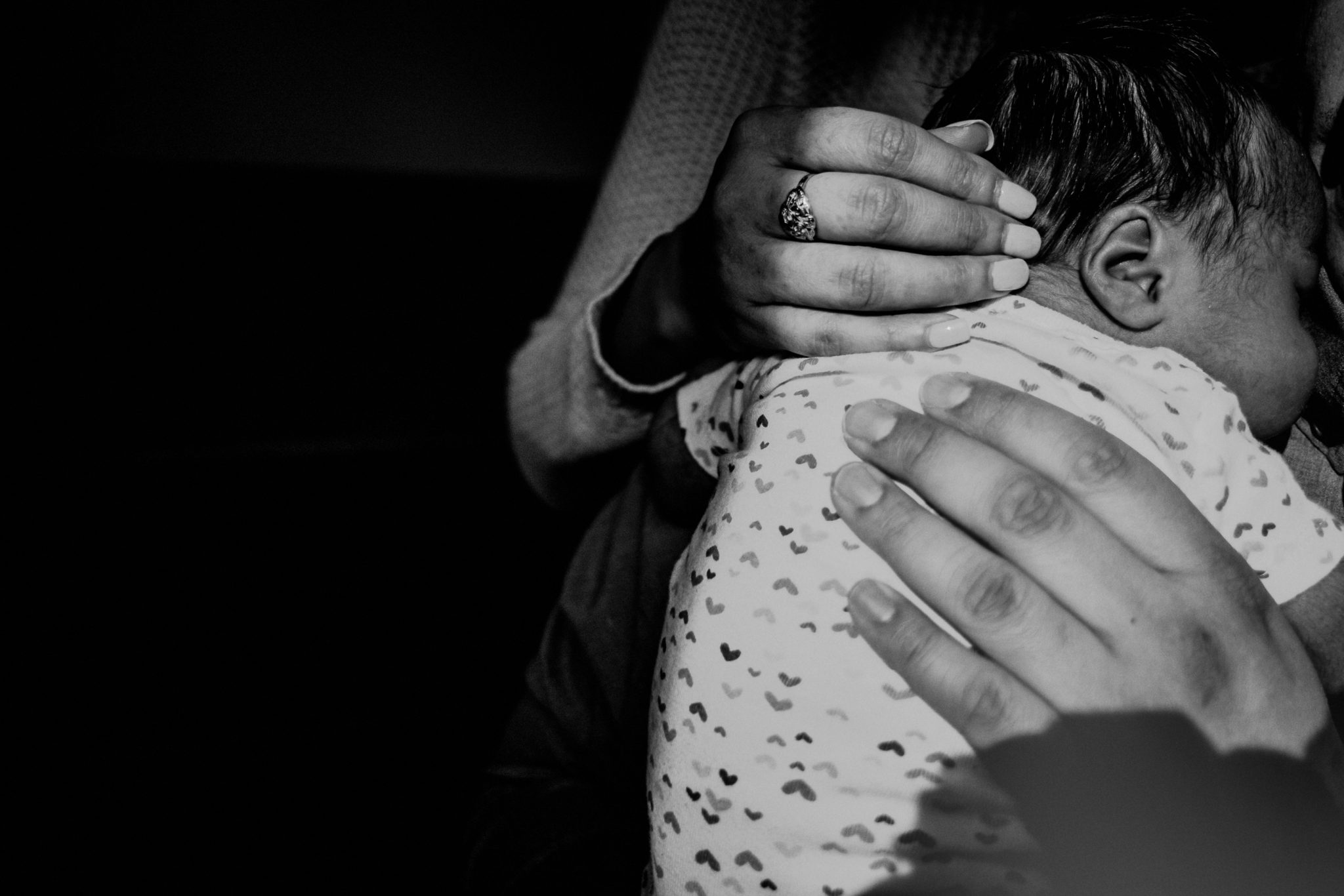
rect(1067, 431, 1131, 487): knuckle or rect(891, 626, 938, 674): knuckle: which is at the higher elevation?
rect(1067, 431, 1131, 487): knuckle

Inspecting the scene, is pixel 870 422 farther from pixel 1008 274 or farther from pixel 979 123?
Result: pixel 979 123

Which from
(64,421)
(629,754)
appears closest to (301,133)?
(64,421)

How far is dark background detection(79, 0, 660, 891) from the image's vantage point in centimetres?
168

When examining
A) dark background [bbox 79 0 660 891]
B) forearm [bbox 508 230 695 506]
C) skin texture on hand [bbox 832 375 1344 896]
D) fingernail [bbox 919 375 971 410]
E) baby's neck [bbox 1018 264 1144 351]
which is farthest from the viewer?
dark background [bbox 79 0 660 891]

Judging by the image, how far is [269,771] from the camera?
156 cm

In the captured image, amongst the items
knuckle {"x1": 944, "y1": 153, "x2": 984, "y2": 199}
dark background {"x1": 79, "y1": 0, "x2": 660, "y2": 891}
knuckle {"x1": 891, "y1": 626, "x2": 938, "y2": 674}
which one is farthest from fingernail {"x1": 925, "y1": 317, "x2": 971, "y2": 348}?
dark background {"x1": 79, "y1": 0, "x2": 660, "y2": 891}

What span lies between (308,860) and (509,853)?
29.7 inches

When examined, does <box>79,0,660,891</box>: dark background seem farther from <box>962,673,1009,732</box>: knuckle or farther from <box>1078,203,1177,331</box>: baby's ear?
<box>1078,203,1177,331</box>: baby's ear

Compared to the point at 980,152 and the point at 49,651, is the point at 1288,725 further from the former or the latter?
the point at 49,651

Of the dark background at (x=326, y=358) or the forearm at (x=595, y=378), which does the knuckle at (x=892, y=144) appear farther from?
the dark background at (x=326, y=358)

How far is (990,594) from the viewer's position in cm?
55

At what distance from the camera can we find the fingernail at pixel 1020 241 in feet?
2.23

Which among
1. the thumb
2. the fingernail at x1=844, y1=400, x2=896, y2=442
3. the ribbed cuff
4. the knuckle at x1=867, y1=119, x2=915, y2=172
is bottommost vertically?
the ribbed cuff

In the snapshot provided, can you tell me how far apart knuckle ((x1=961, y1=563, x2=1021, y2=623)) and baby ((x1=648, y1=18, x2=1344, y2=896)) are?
67 millimetres
